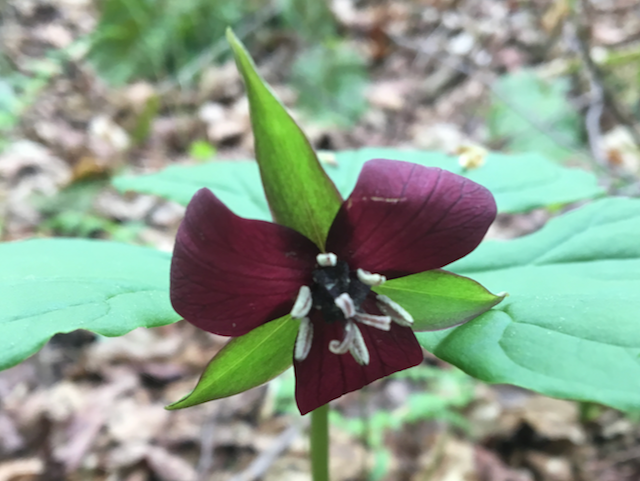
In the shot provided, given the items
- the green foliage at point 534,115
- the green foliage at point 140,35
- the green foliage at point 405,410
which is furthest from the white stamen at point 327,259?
the green foliage at point 140,35

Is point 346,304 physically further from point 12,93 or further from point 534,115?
point 12,93

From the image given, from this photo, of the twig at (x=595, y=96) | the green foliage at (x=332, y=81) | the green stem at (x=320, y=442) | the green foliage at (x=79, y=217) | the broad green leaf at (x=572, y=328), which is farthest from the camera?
the green foliage at (x=332, y=81)

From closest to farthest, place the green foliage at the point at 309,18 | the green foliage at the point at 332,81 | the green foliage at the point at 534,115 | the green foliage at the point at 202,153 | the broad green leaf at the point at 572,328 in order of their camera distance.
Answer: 1. the broad green leaf at the point at 572,328
2. the green foliage at the point at 202,153
3. the green foliage at the point at 534,115
4. the green foliage at the point at 332,81
5. the green foliage at the point at 309,18

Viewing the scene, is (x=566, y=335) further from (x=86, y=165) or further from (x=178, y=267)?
(x=86, y=165)

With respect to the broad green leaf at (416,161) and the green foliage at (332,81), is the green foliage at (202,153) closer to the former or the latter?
the green foliage at (332,81)

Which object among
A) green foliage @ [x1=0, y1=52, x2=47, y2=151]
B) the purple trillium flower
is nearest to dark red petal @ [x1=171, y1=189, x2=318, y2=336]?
the purple trillium flower

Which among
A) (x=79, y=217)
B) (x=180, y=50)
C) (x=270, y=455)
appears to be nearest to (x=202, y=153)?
(x=79, y=217)

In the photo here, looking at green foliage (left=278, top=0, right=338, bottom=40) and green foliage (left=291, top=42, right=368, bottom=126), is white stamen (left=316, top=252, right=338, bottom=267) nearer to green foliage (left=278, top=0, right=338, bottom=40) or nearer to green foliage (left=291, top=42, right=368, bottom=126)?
green foliage (left=291, top=42, right=368, bottom=126)

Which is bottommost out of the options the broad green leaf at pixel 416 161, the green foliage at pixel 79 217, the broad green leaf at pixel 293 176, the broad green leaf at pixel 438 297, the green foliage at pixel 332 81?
the broad green leaf at pixel 438 297
